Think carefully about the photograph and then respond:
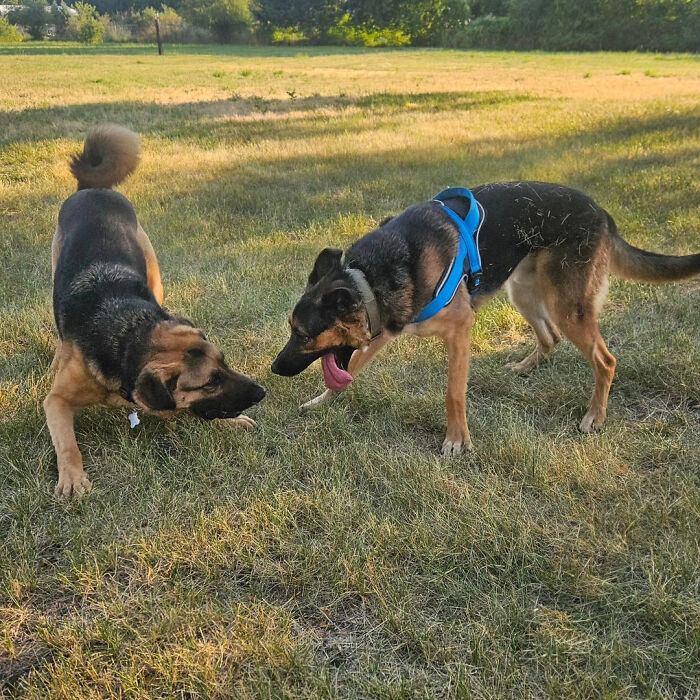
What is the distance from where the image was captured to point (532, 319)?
445cm

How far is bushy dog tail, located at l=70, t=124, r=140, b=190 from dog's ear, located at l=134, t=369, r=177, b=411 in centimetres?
294

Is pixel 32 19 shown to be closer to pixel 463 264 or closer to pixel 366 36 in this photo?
pixel 366 36

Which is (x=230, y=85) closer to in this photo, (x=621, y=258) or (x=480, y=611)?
(x=621, y=258)

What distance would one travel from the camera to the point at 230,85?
22.2 metres

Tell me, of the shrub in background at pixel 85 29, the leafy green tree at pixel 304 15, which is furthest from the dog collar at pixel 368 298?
the leafy green tree at pixel 304 15

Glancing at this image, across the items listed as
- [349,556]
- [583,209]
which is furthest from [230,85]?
[349,556]

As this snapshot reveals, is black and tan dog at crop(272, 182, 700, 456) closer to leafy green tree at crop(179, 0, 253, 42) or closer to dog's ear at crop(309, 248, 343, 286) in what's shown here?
dog's ear at crop(309, 248, 343, 286)

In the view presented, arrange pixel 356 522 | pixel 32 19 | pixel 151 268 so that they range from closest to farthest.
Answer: pixel 356 522 < pixel 151 268 < pixel 32 19

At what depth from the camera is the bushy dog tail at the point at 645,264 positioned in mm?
3744

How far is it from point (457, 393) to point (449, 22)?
69.7m

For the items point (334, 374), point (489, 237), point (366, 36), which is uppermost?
point (366, 36)

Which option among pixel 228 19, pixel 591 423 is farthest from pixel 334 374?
pixel 228 19

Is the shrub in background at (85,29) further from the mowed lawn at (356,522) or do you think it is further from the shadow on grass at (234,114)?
the mowed lawn at (356,522)

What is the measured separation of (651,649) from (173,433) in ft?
9.15
